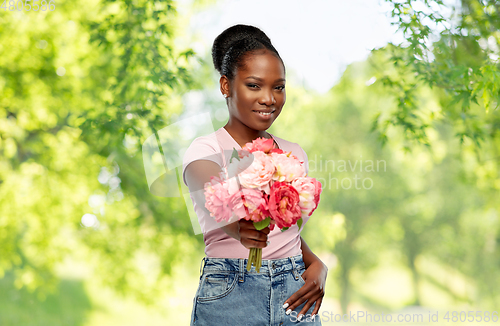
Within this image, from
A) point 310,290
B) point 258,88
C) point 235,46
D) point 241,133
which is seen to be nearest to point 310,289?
point 310,290

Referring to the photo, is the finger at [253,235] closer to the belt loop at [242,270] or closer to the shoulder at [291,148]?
the belt loop at [242,270]

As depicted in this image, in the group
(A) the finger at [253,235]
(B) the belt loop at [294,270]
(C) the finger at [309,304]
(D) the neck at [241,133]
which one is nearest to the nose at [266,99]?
(D) the neck at [241,133]

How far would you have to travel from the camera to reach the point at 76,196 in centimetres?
630

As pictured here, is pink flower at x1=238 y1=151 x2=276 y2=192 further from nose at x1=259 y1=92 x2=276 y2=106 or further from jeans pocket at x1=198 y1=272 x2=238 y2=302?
jeans pocket at x1=198 y1=272 x2=238 y2=302

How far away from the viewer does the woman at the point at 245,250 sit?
144 centimetres

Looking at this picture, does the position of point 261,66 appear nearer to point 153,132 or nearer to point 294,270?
point 294,270

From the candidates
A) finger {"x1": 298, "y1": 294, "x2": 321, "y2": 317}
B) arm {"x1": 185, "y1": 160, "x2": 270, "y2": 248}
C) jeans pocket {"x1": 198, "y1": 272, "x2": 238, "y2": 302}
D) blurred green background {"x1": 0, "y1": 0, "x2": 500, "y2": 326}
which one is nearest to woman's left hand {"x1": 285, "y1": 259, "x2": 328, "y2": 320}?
finger {"x1": 298, "y1": 294, "x2": 321, "y2": 317}

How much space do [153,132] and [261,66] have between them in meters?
2.65

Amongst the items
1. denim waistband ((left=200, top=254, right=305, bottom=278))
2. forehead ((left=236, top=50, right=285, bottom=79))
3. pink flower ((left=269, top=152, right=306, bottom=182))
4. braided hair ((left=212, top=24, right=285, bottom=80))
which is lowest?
denim waistband ((left=200, top=254, right=305, bottom=278))

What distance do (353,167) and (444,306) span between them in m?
7.02

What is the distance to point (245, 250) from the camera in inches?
58.1

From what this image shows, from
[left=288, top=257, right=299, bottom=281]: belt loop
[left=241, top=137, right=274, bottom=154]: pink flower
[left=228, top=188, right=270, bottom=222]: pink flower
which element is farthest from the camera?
[left=288, top=257, right=299, bottom=281]: belt loop

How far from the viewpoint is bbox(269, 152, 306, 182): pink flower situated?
1.28 m

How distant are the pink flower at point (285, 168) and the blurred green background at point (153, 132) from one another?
1.48 meters
